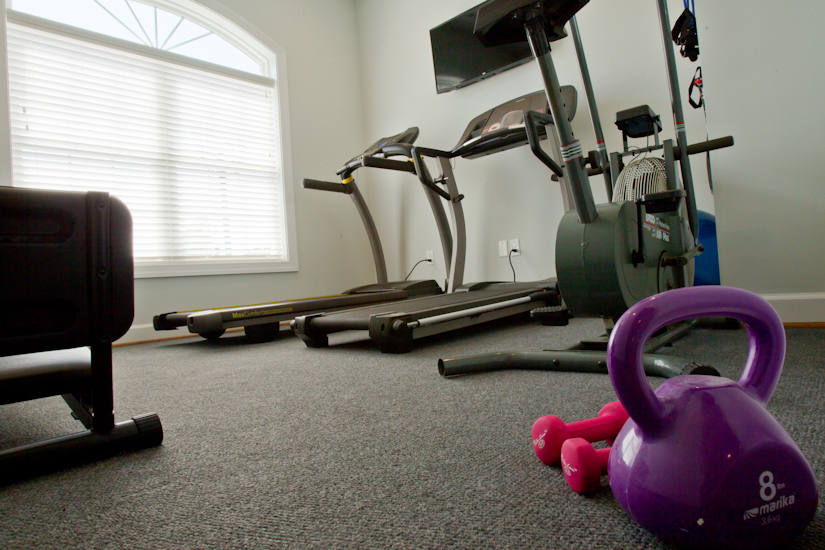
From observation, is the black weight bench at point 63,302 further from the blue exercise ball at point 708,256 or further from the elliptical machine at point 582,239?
the blue exercise ball at point 708,256

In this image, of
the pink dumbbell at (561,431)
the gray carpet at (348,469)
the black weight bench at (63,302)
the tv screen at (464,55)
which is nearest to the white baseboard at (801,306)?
the gray carpet at (348,469)

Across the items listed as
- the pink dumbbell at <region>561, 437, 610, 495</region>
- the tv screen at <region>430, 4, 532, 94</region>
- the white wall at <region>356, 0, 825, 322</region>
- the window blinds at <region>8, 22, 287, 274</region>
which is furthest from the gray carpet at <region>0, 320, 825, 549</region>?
the tv screen at <region>430, 4, 532, 94</region>

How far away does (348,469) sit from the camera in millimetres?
813

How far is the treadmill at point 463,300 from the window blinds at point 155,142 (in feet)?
4.43

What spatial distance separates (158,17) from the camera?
139 inches

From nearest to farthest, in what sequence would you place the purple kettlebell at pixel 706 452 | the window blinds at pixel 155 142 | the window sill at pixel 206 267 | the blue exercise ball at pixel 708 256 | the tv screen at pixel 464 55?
1. the purple kettlebell at pixel 706 452
2. the blue exercise ball at pixel 708 256
3. the window blinds at pixel 155 142
4. the window sill at pixel 206 267
5. the tv screen at pixel 464 55

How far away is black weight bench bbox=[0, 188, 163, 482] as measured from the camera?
2.66 ft

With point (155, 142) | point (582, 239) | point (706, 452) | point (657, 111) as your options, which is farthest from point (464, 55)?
point (706, 452)

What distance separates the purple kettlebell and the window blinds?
3500mm

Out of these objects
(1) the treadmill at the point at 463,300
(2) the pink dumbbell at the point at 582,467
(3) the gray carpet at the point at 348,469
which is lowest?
(3) the gray carpet at the point at 348,469

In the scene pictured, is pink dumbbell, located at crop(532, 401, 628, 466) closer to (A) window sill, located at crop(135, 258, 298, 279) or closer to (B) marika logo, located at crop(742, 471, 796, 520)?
(B) marika logo, located at crop(742, 471, 796, 520)

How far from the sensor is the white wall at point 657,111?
2.07 metres

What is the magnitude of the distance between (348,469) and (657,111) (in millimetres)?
2848

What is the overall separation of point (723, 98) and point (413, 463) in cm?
236
